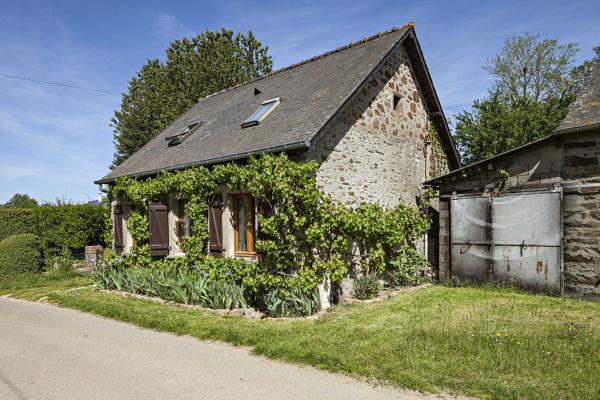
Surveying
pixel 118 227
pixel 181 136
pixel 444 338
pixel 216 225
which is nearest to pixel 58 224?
pixel 118 227

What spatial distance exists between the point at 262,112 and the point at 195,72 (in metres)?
17.1

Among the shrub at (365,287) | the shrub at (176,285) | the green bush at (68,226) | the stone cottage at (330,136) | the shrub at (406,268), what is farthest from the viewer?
the green bush at (68,226)

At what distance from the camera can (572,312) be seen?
7.06 m

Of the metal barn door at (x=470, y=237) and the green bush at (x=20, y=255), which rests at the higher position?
the metal barn door at (x=470, y=237)

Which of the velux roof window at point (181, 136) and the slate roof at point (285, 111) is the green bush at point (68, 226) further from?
the velux roof window at point (181, 136)

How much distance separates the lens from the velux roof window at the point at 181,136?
13.7 metres

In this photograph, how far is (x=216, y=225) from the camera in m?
9.91

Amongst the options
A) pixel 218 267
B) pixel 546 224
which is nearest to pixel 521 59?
pixel 546 224

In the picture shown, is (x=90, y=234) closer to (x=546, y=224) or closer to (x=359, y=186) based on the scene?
(x=359, y=186)

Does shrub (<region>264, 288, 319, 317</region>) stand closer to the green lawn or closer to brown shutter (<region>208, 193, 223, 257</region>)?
the green lawn

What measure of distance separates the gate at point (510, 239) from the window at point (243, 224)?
5039 millimetres

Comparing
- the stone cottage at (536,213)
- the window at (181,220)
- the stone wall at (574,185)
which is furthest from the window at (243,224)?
the stone wall at (574,185)

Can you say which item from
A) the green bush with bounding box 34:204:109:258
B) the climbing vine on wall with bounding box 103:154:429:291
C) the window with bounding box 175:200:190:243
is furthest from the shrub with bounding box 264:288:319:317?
the green bush with bounding box 34:204:109:258

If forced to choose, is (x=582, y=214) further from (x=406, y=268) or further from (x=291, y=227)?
(x=291, y=227)
